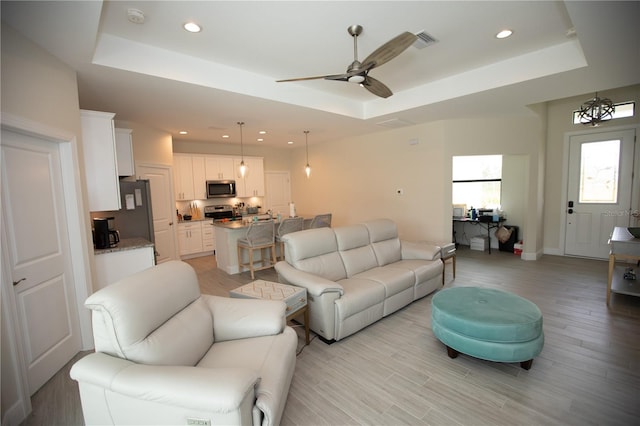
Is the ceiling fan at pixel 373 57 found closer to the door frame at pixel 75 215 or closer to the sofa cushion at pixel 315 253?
the sofa cushion at pixel 315 253

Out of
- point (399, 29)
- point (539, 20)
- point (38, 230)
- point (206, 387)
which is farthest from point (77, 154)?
point (539, 20)

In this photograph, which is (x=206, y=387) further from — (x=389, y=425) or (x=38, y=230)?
(x=38, y=230)

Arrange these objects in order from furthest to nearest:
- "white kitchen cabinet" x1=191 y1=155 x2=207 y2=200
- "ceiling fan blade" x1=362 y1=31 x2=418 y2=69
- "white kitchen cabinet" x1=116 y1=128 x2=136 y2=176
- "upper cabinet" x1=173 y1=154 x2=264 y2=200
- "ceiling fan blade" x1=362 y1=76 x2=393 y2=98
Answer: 1. "white kitchen cabinet" x1=191 y1=155 x2=207 y2=200
2. "upper cabinet" x1=173 y1=154 x2=264 y2=200
3. "white kitchen cabinet" x1=116 y1=128 x2=136 y2=176
4. "ceiling fan blade" x1=362 y1=76 x2=393 y2=98
5. "ceiling fan blade" x1=362 y1=31 x2=418 y2=69

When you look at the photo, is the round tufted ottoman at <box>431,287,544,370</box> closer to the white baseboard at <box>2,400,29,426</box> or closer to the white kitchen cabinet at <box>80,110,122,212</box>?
the white baseboard at <box>2,400,29,426</box>

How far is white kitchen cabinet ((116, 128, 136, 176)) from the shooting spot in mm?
3951

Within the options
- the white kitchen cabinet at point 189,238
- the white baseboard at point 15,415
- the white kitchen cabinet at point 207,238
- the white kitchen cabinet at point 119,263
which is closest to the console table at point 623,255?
the white kitchen cabinet at point 119,263

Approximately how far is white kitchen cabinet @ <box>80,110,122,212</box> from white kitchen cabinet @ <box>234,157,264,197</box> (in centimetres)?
433

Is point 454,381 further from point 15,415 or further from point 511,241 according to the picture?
point 511,241

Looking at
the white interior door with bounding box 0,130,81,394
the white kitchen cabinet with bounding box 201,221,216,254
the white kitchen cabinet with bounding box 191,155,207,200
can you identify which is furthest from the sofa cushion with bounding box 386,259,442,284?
the white kitchen cabinet with bounding box 191,155,207,200

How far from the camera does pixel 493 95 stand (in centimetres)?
390

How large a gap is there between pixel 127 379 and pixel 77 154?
7.77ft

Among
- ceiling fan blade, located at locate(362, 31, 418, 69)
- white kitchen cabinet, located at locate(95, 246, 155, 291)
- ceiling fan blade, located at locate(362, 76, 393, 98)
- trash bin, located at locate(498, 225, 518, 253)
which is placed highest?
ceiling fan blade, located at locate(362, 31, 418, 69)

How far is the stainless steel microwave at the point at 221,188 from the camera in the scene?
7.04 meters

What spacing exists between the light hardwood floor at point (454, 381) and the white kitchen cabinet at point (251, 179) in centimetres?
517
